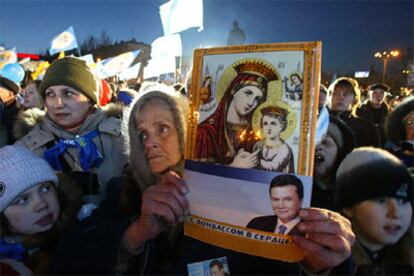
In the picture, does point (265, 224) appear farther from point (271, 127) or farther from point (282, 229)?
point (271, 127)

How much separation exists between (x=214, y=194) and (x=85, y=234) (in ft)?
1.98

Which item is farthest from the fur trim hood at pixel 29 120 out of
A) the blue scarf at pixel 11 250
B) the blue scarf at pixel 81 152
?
the blue scarf at pixel 11 250

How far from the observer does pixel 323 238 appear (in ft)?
2.97

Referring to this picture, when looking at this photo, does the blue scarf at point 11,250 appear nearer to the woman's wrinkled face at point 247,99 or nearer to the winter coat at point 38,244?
the winter coat at point 38,244

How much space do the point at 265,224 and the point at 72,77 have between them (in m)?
1.60

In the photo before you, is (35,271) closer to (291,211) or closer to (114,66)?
(291,211)

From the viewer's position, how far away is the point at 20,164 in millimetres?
1493

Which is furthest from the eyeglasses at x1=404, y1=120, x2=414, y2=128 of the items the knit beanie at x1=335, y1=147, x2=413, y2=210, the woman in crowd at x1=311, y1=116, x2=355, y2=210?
the knit beanie at x1=335, y1=147, x2=413, y2=210

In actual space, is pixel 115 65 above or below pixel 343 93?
above

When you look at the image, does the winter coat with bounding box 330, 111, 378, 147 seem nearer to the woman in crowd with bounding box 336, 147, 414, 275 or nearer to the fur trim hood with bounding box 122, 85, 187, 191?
the woman in crowd with bounding box 336, 147, 414, 275

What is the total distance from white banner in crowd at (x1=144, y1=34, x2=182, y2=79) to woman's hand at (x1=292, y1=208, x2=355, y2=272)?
14.4ft

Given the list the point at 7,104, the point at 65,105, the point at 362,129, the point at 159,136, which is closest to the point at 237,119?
Result: the point at 159,136

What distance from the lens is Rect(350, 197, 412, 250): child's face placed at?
3.88ft

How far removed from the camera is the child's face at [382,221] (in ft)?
3.88
